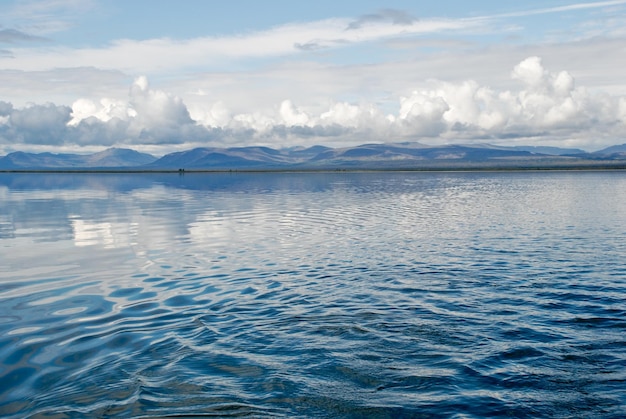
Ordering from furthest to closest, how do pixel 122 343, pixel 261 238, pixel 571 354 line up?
pixel 261 238, pixel 122 343, pixel 571 354

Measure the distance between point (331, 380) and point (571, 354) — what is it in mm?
6370

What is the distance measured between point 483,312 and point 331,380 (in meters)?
7.59

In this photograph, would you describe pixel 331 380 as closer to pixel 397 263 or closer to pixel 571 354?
pixel 571 354

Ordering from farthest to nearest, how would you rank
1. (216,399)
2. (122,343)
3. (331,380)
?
(122,343) < (331,380) < (216,399)

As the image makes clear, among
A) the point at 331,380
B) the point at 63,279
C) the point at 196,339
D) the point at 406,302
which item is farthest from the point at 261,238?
the point at 331,380

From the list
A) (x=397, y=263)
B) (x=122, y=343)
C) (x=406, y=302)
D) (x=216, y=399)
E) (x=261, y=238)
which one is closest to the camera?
(x=216, y=399)

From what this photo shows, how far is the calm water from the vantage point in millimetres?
12516

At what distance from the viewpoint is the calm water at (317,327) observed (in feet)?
41.1

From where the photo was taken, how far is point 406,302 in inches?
809

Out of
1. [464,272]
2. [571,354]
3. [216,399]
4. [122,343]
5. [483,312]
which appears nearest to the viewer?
[216,399]

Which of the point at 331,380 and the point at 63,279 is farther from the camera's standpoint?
the point at 63,279

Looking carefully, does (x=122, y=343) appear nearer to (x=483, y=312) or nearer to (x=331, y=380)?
(x=331, y=380)

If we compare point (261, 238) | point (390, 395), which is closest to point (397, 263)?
point (261, 238)

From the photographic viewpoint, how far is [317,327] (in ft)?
58.0
